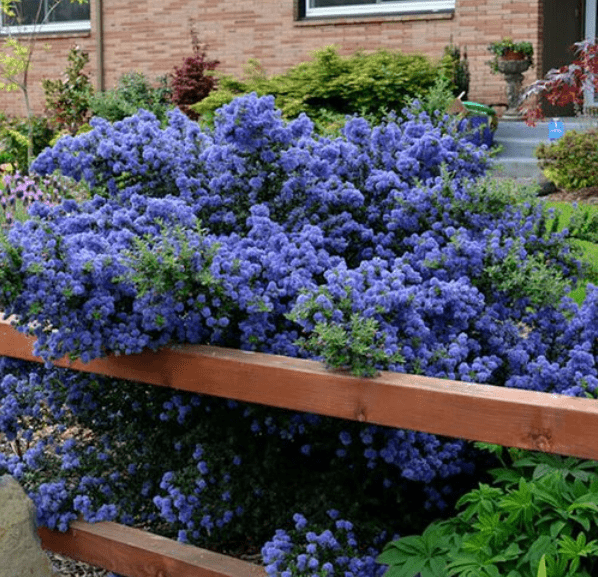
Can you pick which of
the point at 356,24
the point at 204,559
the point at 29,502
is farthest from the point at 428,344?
the point at 356,24

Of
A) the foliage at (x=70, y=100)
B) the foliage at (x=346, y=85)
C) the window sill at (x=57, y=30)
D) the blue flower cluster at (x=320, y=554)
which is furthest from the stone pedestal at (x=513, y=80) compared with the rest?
the blue flower cluster at (x=320, y=554)

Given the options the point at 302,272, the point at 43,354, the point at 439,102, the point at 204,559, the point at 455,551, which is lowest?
the point at 204,559

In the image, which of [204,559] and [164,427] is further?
[164,427]

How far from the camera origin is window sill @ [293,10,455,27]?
52.3 feet

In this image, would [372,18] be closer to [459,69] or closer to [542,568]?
[459,69]

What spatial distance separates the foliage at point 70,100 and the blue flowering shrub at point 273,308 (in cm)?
1294

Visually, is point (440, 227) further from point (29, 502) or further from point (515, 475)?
point (29, 502)

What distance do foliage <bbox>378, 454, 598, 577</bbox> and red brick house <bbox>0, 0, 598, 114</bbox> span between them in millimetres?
12900

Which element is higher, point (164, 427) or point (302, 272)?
point (302, 272)

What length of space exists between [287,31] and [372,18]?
152 centimetres

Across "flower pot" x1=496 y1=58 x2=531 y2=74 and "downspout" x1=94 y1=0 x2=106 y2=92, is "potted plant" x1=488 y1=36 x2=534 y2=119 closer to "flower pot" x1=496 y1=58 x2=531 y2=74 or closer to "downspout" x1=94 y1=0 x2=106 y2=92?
"flower pot" x1=496 y1=58 x2=531 y2=74

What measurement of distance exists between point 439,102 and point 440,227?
0.86 m

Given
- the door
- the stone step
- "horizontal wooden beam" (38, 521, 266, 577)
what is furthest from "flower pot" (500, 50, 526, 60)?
"horizontal wooden beam" (38, 521, 266, 577)

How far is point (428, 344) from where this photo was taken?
3.58 metres
